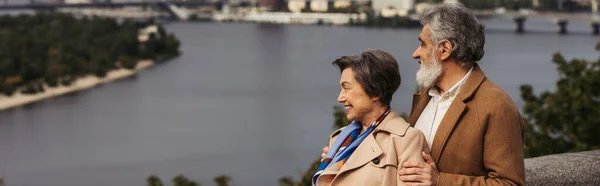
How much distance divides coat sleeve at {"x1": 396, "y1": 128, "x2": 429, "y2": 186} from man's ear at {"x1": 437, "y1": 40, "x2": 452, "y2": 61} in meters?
0.10

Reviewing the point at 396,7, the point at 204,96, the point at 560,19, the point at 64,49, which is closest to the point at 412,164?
the point at 204,96

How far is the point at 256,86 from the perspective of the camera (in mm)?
19016

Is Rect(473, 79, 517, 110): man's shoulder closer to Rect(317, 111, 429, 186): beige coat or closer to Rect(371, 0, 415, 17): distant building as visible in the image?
Rect(317, 111, 429, 186): beige coat

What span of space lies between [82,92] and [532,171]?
18.8m

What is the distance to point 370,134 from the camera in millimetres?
1181

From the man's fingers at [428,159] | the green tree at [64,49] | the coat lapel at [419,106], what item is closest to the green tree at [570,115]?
the coat lapel at [419,106]

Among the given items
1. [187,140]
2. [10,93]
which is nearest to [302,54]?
[10,93]

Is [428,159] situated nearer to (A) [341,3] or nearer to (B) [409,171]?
(B) [409,171]

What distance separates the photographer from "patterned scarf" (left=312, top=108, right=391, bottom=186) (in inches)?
47.1

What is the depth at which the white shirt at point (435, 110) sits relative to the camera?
3.98ft

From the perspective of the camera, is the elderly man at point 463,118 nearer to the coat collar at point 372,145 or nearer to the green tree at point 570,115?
the coat collar at point 372,145

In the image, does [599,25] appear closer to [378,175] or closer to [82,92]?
[82,92]

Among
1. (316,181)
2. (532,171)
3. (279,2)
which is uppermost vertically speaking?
(316,181)

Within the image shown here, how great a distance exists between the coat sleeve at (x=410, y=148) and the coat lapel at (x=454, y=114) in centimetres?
4
